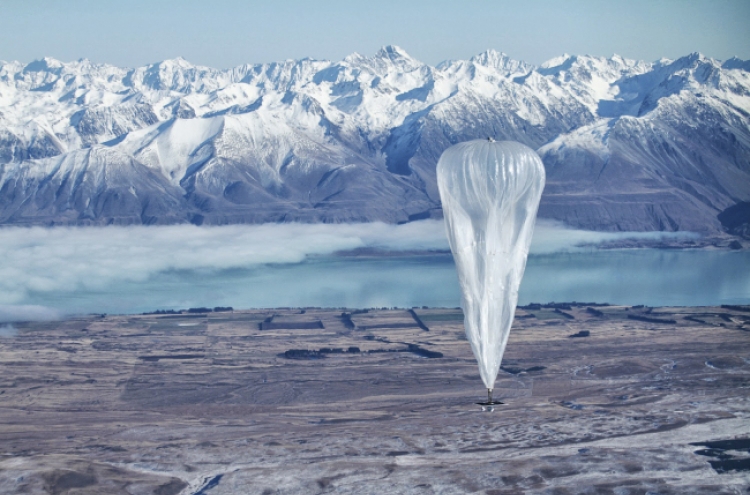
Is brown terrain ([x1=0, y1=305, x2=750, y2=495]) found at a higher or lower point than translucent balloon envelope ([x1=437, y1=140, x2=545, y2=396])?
lower

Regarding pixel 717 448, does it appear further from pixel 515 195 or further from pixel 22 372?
pixel 22 372

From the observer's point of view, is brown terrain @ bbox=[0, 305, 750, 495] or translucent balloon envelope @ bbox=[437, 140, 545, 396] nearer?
translucent balloon envelope @ bbox=[437, 140, 545, 396]

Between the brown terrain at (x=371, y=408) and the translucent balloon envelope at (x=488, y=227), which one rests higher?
the translucent balloon envelope at (x=488, y=227)

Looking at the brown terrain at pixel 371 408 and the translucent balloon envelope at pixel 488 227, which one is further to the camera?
the brown terrain at pixel 371 408

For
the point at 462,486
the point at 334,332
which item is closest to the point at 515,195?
the point at 462,486
